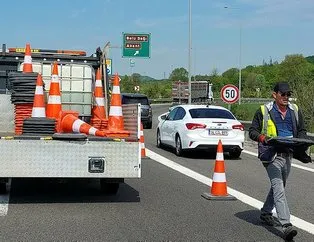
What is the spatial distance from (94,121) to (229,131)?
6.14m

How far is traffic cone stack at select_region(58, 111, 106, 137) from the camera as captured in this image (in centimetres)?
873

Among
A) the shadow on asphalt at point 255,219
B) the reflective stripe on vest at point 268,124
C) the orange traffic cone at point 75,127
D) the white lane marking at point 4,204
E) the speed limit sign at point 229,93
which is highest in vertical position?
the speed limit sign at point 229,93

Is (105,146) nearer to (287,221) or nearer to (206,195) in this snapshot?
(206,195)

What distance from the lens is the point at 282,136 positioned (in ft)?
22.8

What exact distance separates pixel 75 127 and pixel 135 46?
118 feet

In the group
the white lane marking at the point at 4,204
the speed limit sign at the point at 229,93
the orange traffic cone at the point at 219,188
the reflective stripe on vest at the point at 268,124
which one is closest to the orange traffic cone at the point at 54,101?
the white lane marking at the point at 4,204

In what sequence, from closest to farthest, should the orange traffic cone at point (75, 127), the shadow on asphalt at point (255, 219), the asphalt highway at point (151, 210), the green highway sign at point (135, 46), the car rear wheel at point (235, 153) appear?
the asphalt highway at point (151, 210), the shadow on asphalt at point (255, 219), the orange traffic cone at point (75, 127), the car rear wheel at point (235, 153), the green highway sign at point (135, 46)

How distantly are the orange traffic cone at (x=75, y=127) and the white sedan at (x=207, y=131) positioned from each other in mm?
6927

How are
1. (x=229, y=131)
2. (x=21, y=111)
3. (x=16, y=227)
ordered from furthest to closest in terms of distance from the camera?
(x=229, y=131) < (x=21, y=111) < (x=16, y=227)

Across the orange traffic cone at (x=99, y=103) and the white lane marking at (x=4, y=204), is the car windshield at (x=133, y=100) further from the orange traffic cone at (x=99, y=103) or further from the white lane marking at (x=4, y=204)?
the white lane marking at (x=4, y=204)

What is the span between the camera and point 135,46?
44.3 meters

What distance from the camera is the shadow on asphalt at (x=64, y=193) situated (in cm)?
→ 888

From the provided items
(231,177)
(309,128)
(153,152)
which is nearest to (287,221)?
(231,177)

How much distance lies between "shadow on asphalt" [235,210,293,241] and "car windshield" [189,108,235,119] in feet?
26.2
